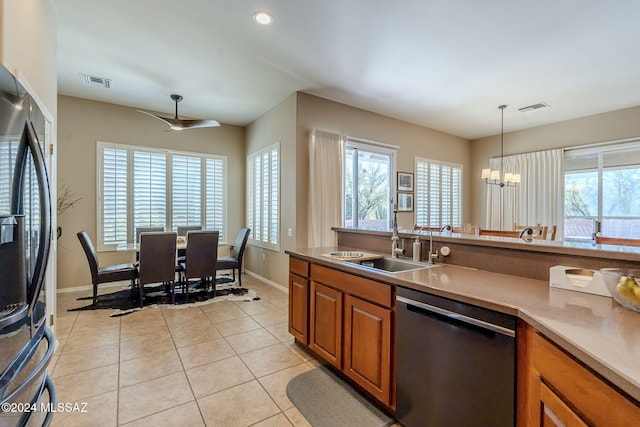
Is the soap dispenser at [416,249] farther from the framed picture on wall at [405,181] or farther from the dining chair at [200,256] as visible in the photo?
the framed picture on wall at [405,181]

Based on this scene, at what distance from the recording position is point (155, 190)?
5.30 m

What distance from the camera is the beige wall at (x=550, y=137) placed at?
4.96 m

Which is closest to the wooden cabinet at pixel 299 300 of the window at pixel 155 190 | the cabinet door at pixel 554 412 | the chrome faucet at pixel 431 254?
the chrome faucet at pixel 431 254

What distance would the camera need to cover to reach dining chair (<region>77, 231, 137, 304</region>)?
148 inches

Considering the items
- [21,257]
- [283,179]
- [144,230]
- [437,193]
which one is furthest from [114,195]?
[437,193]

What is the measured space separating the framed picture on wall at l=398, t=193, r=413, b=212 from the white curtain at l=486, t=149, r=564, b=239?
2.05m

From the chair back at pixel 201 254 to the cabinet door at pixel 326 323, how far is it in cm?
234

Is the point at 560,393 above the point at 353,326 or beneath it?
above

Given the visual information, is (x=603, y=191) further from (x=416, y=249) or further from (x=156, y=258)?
(x=156, y=258)

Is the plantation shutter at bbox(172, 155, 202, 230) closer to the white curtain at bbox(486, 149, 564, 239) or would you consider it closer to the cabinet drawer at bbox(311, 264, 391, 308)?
the cabinet drawer at bbox(311, 264, 391, 308)

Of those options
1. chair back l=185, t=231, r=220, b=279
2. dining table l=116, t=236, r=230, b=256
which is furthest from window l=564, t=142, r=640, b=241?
dining table l=116, t=236, r=230, b=256

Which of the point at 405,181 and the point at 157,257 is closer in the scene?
the point at 157,257

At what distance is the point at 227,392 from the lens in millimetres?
2152

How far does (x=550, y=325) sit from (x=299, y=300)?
196cm
